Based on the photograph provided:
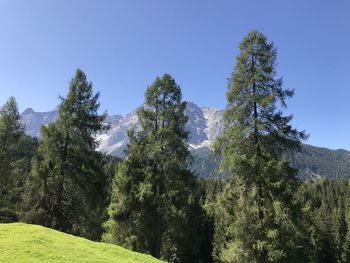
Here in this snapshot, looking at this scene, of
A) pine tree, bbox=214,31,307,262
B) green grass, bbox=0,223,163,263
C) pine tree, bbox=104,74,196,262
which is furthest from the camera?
pine tree, bbox=104,74,196,262

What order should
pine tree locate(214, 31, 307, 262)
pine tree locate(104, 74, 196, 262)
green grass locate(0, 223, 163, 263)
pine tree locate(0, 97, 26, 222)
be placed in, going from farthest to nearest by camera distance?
pine tree locate(0, 97, 26, 222), pine tree locate(104, 74, 196, 262), pine tree locate(214, 31, 307, 262), green grass locate(0, 223, 163, 263)

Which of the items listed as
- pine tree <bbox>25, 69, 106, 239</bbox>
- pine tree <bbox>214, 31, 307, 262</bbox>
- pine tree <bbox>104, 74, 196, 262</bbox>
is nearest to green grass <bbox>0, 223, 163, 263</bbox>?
pine tree <bbox>214, 31, 307, 262</bbox>

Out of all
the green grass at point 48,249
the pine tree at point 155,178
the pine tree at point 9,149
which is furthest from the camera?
the pine tree at point 9,149

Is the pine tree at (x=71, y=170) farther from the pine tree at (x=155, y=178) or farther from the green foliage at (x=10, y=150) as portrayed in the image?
the green foliage at (x=10, y=150)

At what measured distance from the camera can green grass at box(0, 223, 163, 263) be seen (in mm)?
14820

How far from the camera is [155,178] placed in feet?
97.0

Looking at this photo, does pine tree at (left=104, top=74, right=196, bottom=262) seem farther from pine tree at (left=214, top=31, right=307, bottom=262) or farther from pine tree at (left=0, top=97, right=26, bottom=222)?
pine tree at (left=0, top=97, right=26, bottom=222)

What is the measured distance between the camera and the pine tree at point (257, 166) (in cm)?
2066

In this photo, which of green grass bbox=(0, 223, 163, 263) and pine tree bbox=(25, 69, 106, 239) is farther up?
pine tree bbox=(25, 69, 106, 239)

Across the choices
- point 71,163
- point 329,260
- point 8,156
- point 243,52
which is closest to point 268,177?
point 243,52

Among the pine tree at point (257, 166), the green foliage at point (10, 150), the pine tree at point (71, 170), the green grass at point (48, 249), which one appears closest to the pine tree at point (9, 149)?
the green foliage at point (10, 150)

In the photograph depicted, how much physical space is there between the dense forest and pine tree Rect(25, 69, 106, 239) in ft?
0.25

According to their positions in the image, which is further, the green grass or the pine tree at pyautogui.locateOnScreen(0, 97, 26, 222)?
the pine tree at pyautogui.locateOnScreen(0, 97, 26, 222)

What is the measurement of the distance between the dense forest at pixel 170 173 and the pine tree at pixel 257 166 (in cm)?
6
